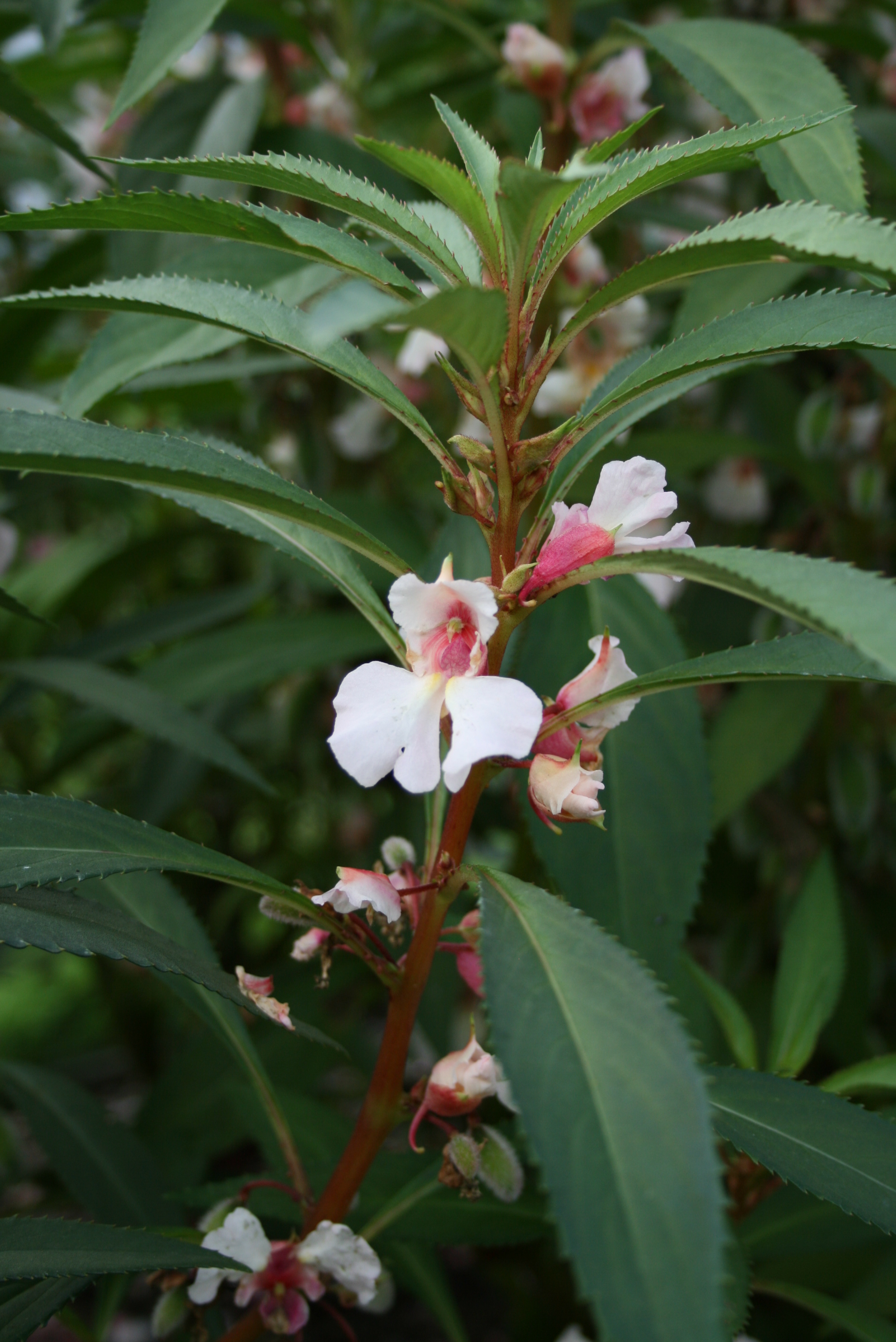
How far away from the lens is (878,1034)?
4.01 feet

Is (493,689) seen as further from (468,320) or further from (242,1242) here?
(242,1242)

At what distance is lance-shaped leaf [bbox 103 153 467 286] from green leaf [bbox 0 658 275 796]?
18.5 inches

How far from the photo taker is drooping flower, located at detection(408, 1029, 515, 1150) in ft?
1.66

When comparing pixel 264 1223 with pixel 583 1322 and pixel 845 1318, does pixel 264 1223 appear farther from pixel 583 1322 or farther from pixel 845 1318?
pixel 583 1322

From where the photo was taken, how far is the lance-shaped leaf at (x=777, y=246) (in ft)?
1.24

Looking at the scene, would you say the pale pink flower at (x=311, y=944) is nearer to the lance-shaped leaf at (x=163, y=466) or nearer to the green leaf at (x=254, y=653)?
the lance-shaped leaf at (x=163, y=466)

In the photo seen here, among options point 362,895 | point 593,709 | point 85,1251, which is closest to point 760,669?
point 593,709

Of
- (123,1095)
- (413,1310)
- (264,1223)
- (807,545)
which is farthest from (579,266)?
(123,1095)

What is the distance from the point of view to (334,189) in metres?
0.47

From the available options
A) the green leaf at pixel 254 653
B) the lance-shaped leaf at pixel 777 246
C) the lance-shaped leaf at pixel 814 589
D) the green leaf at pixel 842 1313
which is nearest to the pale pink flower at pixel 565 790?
the lance-shaped leaf at pixel 814 589

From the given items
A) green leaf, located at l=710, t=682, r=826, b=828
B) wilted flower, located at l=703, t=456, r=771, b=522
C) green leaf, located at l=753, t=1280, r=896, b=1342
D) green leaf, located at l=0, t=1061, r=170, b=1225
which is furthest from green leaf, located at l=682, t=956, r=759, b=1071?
wilted flower, located at l=703, t=456, r=771, b=522

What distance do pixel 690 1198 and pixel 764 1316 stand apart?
88 cm

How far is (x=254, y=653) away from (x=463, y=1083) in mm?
708

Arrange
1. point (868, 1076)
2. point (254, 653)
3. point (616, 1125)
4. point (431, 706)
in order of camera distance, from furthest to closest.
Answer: point (254, 653) → point (868, 1076) → point (431, 706) → point (616, 1125)
